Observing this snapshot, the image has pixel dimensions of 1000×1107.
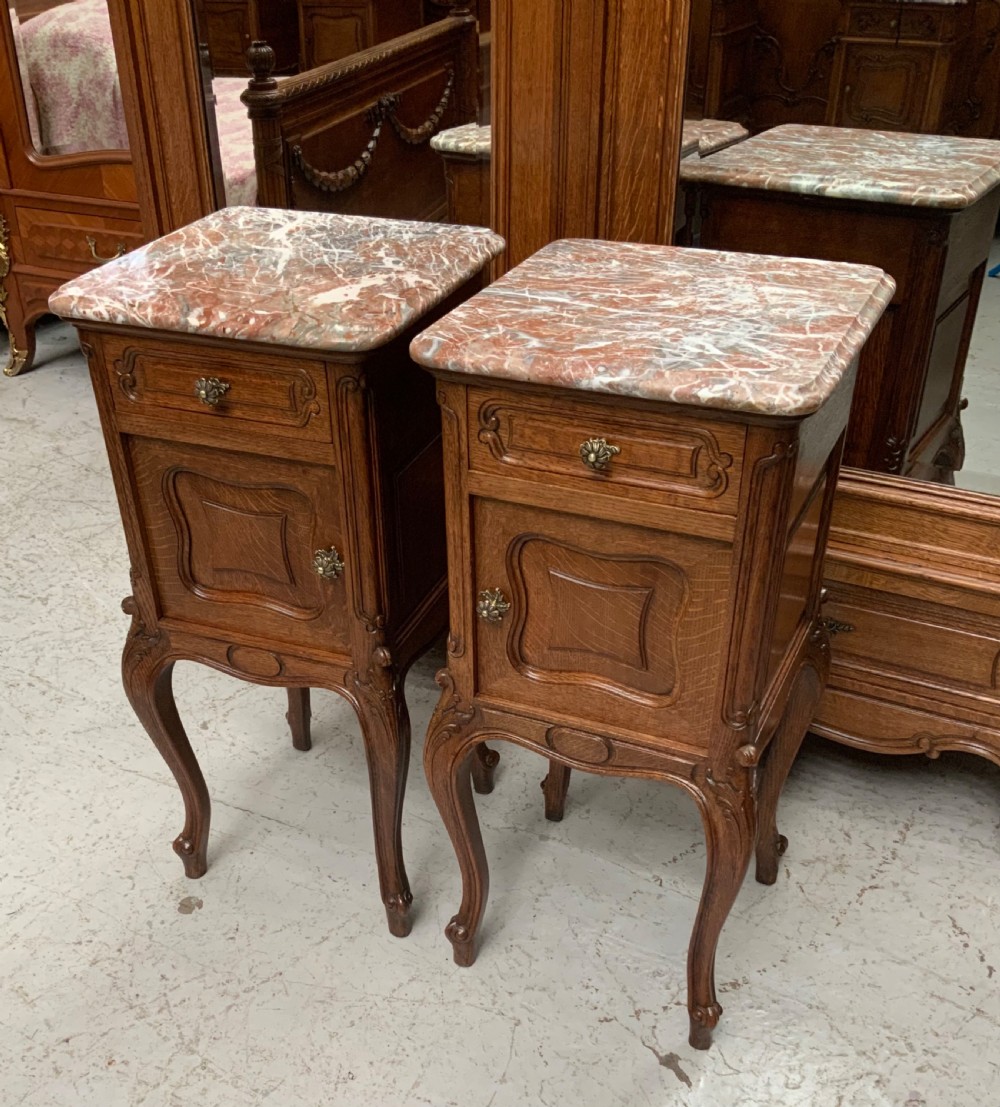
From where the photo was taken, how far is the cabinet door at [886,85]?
1.72 metres

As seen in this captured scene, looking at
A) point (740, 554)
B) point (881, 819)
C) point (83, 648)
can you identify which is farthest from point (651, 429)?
point (83, 648)

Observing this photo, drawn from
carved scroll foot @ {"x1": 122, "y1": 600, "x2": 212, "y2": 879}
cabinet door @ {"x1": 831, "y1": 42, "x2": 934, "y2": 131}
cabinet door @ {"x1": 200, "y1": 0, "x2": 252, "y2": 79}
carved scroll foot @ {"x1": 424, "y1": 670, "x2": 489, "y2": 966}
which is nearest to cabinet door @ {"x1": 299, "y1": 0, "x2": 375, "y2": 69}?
cabinet door @ {"x1": 200, "y1": 0, "x2": 252, "y2": 79}

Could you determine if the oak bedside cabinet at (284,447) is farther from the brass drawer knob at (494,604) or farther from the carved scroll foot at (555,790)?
the carved scroll foot at (555,790)

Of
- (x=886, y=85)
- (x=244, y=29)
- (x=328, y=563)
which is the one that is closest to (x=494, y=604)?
(x=328, y=563)

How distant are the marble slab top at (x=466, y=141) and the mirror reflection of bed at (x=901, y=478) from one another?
37cm

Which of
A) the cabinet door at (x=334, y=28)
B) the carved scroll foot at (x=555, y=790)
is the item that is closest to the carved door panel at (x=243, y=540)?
the carved scroll foot at (x=555, y=790)

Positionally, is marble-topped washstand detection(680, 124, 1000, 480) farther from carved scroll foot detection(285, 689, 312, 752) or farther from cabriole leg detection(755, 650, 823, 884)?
carved scroll foot detection(285, 689, 312, 752)

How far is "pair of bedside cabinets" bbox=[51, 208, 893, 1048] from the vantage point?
125 centimetres

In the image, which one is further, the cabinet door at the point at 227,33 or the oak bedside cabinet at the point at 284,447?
the cabinet door at the point at 227,33

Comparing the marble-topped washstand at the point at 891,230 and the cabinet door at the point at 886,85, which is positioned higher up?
the cabinet door at the point at 886,85

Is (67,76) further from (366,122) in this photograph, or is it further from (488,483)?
(488,483)

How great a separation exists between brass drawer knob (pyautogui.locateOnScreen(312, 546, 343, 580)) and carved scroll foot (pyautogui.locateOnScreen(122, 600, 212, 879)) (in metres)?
0.32

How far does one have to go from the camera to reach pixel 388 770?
166 centimetres

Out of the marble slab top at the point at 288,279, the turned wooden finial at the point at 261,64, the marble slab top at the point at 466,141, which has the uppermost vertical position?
the turned wooden finial at the point at 261,64
